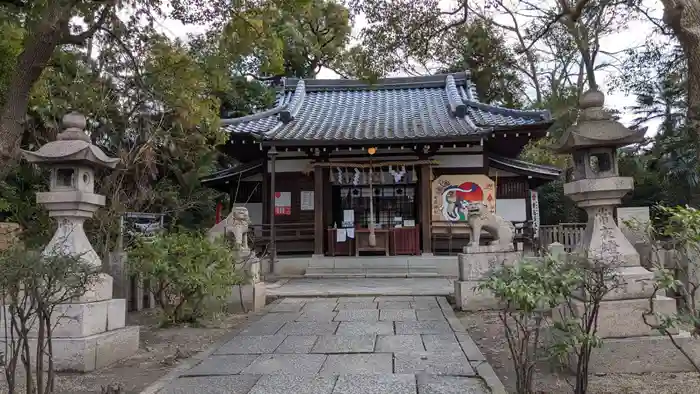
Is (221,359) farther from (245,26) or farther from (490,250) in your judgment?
(490,250)

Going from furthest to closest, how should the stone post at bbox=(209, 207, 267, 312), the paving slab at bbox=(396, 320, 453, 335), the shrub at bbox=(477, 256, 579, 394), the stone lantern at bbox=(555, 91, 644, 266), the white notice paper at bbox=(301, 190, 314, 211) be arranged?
the white notice paper at bbox=(301, 190, 314, 211)
the stone post at bbox=(209, 207, 267, 312)
the paving slab at bbox=(396, 320, 453, 335)
the stone lantern at bbox=(555, 91, 644, 266)
the shrub at bbox=(477, 256, 579, 394)

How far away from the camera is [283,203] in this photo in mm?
14875

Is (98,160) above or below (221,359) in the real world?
above

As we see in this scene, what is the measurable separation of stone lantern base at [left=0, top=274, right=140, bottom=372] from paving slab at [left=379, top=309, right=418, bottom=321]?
145 inches

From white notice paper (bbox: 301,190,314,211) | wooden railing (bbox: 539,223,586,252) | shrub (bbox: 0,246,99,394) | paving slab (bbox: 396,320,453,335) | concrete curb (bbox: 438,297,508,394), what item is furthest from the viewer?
white notice paper (bbox: 301,190,314,211)

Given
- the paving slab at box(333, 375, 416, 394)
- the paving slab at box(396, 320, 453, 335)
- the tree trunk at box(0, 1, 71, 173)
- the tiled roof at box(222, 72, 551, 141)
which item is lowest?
the paving slab at box(396, 320, 453, 335)

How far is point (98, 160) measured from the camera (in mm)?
5293

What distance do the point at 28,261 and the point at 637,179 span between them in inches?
937

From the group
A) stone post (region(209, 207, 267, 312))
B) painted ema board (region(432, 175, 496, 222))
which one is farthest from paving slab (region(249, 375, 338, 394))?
painted ema board (region(432, 175, 496, 222))

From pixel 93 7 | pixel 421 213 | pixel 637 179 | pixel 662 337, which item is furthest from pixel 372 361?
pixel 637 179

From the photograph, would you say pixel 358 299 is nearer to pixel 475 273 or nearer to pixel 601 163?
pixel 475 273

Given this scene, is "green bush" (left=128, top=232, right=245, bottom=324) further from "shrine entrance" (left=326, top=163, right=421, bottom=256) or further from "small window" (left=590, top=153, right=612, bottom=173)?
"shrine entrance" (left=326, top=163, right=421, bottom=256)

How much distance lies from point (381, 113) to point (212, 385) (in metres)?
13.5

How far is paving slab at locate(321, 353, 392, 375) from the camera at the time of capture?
4.50 metres
